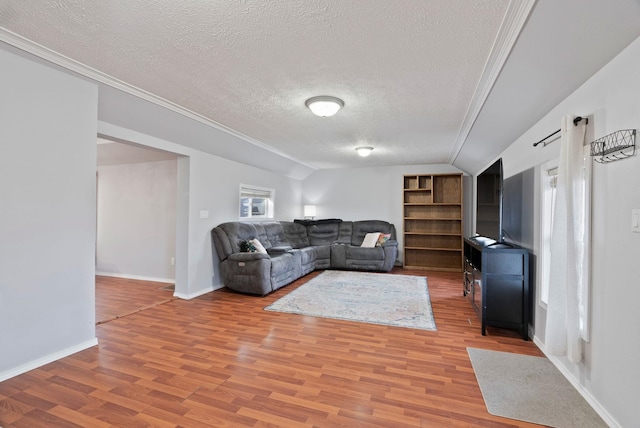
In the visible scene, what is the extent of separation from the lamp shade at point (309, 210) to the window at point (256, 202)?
1.23 m

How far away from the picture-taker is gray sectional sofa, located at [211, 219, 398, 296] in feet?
13.9

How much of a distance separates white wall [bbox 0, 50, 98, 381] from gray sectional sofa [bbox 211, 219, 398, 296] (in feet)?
6.16

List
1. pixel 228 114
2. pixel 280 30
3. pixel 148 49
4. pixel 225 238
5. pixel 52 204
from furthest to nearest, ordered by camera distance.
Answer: pixel 225 238, pixel 228 114, pixel 52 204, pixel 148 49, pixel 280 30

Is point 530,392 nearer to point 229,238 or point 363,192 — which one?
point 229,238

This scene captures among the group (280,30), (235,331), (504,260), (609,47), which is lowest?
(235,331)

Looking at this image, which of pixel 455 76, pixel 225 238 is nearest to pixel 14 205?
pixel 225 238

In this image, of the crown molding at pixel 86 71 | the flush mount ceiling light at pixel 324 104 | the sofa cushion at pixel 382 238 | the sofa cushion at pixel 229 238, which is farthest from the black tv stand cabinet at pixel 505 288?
the crown molding at pixel 86 71

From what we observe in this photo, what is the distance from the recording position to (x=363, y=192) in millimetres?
7117

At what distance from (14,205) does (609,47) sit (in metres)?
3.81

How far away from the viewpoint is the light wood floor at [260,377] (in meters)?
1.72

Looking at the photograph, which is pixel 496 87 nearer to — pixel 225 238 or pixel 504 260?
pixel 504 260

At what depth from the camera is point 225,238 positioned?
4.46 meters

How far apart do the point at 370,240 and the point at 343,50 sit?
4.63 m

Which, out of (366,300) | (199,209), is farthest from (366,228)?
(199,209)
